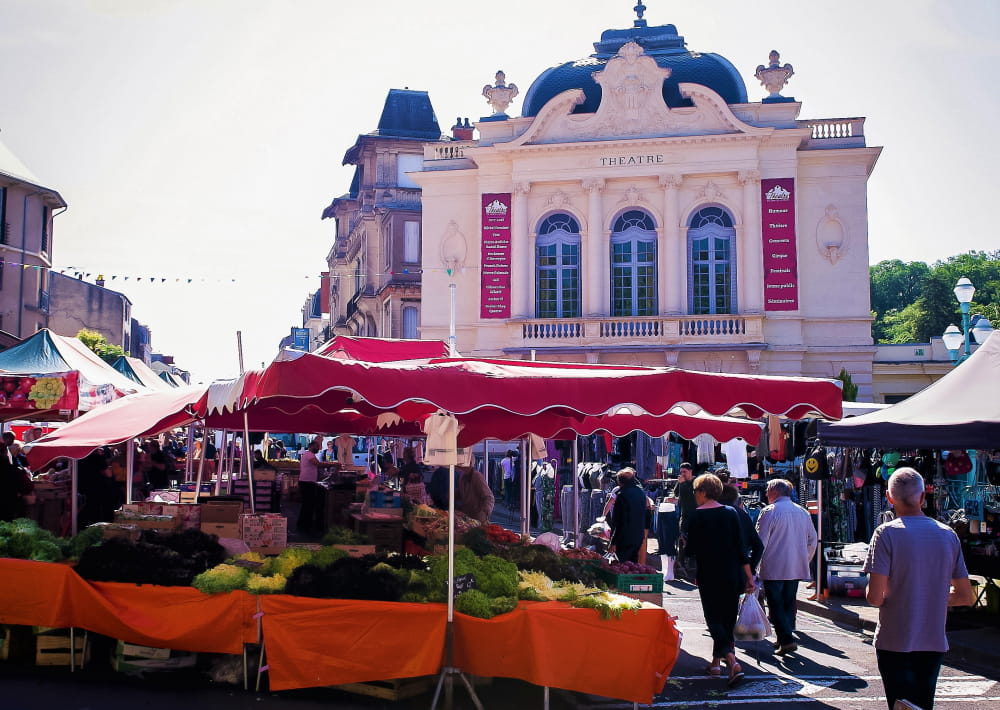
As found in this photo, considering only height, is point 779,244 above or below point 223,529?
above

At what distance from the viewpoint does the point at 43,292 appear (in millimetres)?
43906

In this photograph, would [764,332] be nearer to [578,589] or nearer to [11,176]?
[578,589]

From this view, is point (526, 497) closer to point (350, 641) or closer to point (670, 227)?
point (350, 641)

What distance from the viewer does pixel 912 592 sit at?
5527mm

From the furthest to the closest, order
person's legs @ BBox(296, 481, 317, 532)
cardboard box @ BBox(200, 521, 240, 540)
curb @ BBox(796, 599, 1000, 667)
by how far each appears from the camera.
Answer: person's legs @ BBox(296, 481, 317, 532) < cardboard box @ BBox(200, 521, 240, 540) < curb @ BBox(796, 599, 1000, 667)

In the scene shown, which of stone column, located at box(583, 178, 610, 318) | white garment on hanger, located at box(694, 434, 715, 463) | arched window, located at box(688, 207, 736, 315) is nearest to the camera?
white garment on hanger, located at box(694, 434, 715, 463)

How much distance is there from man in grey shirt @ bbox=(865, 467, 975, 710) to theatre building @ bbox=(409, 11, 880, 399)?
2355 centimetres

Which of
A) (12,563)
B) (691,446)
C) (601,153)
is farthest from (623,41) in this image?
(12,563)

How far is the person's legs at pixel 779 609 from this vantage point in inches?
378

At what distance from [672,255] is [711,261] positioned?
1372mm

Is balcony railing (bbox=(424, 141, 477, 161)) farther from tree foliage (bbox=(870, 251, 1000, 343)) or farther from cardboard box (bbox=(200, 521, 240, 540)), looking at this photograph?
tree foliage (bbox=(870, 251, 1000, 343))

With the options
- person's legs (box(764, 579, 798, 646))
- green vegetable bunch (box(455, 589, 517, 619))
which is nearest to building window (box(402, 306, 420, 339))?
person's legs (box(764, 579, 798, 646))

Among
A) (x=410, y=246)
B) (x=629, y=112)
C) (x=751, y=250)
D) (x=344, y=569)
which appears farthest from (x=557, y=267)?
(x=344, y=569)

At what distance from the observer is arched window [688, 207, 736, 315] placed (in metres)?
30.2
